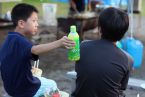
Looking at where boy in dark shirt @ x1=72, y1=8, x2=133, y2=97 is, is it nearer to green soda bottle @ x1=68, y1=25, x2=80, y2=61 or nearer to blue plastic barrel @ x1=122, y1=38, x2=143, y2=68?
green soda bottle @ x1=68, y1=25, x2=80, y2=61

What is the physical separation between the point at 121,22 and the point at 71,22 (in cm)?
564

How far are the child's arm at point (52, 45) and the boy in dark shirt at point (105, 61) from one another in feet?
0.77

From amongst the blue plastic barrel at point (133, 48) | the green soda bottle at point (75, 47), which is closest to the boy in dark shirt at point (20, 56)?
the green soda bottle at point (75, 47)

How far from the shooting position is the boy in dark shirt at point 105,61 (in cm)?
278

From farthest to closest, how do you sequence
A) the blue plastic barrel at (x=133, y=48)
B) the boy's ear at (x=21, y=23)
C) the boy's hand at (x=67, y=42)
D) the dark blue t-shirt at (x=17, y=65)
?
the blue plastic barrel at (x=133, y=48), the boy's ear at (x=21, y=23), the dark blue t-shirt at (x=17, y=65), the boy's hand at (x=67, y=42)

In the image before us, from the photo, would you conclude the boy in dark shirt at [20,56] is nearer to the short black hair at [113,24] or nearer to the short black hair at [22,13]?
the short black hair at [22,13]

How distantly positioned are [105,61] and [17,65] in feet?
2.66

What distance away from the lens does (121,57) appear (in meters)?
2.84

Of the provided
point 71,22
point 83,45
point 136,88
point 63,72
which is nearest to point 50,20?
point 71,22

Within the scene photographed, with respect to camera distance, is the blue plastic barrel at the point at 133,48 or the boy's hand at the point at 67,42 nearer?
the boy's hand at the point at 67,42

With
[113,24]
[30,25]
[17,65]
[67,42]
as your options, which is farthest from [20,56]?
[113,24]

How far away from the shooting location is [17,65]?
3.07 meters

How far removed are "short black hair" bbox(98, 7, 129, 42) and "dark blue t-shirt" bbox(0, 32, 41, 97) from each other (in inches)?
25.2

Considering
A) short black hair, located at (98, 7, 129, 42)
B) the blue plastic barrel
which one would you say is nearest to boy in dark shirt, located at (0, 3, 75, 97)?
short black hair, located at (98, 7, 129, 42)
